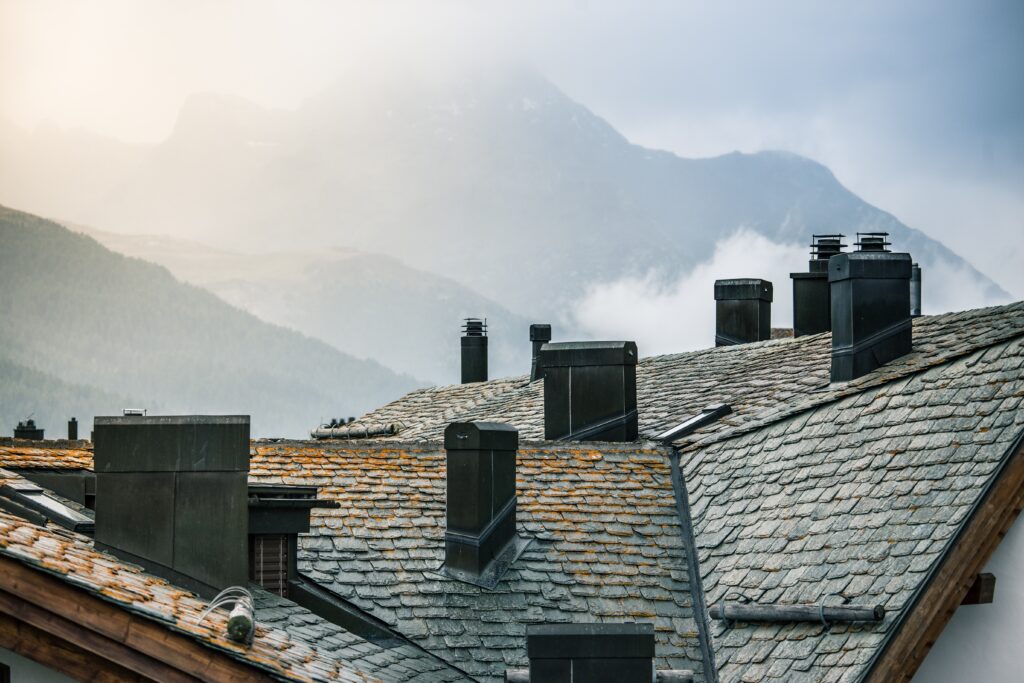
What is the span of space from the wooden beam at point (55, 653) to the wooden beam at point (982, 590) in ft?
23.6

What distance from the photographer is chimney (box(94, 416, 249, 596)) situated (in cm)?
1317

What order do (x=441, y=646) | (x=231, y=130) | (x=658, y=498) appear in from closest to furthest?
(x=441, y=646)
(x=658, y=498)
(x=231, y=130)

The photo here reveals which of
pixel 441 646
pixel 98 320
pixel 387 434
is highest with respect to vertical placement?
pixel 98 320

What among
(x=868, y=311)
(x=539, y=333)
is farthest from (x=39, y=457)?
(x=539, y=333)

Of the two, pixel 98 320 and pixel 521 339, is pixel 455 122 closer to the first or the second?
pixel 521 339

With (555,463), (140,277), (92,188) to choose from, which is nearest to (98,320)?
(140,277)

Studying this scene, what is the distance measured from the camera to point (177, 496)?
13406 millimetres

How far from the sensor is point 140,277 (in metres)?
124

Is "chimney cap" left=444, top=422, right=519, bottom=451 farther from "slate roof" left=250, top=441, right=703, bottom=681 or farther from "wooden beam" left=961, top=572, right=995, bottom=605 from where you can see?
"wooden beam" left=961, top=572, right=995, bottom=605

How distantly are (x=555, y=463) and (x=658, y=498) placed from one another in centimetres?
147

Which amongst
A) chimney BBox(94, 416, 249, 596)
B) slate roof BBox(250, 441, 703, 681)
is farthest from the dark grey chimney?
chimney BBox(94, 416, 249, 596)

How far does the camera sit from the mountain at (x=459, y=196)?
5733 inches

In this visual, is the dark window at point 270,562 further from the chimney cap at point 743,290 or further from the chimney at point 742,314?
the chimney cap at point 743,290

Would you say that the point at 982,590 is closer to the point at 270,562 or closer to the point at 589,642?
the point at 589,642
